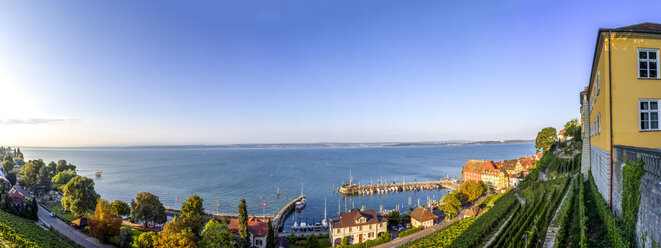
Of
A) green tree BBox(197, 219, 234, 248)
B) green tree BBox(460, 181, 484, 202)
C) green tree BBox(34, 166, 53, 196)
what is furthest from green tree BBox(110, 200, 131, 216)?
green tree BBox(460, 181, 484, 202)

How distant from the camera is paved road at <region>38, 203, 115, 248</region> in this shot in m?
29.0

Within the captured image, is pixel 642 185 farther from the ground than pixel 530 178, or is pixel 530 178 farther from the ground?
pixel 642 185

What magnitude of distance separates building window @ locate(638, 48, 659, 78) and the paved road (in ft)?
131

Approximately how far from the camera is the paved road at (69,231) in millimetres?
28953

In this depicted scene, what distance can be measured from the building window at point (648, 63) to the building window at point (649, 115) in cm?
98

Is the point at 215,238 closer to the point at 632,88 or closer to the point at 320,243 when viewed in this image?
the point at 320,243

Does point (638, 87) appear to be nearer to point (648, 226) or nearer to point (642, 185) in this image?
point (642, 185)

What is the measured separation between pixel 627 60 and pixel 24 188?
79.4m

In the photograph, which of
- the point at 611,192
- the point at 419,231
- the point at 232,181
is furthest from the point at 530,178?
the point at 232,181

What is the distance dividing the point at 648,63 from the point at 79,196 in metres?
51.5

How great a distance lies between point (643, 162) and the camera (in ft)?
24.0

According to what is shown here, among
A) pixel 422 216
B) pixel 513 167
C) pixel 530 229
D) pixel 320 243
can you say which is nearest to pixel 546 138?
pixel 513 167

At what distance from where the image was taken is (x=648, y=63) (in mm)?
10969

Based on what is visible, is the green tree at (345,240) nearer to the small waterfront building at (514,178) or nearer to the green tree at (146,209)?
the green tree at (146,209)
